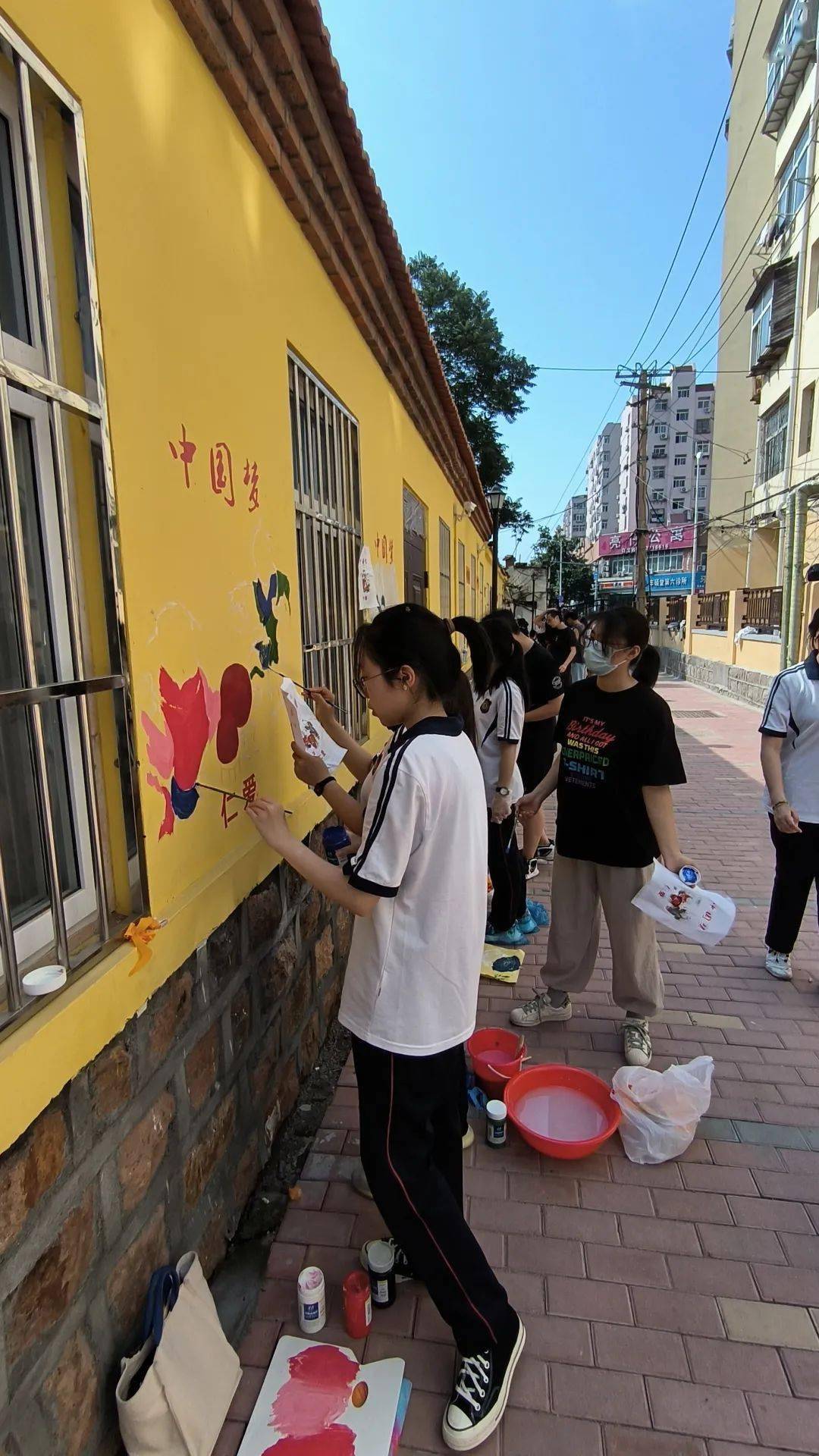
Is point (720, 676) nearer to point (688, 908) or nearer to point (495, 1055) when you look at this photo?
point (688, 908)

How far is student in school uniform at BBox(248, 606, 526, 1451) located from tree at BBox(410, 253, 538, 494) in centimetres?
2711

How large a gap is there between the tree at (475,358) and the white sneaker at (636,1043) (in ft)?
85.8

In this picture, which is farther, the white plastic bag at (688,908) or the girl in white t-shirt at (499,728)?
the girl in white t-shirt at (499,728)

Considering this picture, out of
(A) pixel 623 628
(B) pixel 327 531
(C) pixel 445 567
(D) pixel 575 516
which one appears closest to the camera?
(A) pixel 623 628

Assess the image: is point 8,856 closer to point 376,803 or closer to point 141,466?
point 376,803

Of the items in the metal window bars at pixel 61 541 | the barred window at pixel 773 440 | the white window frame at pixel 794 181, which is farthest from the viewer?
the barred window at pixel 773 440

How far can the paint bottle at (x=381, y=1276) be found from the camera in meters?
2.03

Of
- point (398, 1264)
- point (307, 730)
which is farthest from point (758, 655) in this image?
point (398, 1264)

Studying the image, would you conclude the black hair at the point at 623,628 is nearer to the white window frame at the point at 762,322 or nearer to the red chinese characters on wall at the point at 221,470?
the red chinese characters on wall at the point at 221,470

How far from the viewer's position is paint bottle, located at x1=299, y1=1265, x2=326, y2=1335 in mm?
1947

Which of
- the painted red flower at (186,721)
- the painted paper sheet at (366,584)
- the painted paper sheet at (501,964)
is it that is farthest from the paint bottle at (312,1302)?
the painted paper sheet at (366,584)

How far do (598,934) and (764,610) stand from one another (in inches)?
580

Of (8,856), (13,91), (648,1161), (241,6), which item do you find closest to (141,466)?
(13,91)

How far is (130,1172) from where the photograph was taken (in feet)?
5.47
